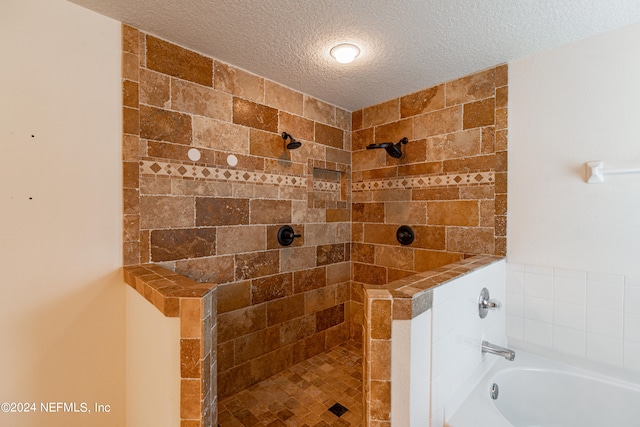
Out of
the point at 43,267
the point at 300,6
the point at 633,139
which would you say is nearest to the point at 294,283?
the point at 43,267

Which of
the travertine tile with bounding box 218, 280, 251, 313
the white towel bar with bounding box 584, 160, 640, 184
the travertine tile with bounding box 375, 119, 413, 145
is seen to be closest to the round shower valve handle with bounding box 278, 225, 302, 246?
the travertine tile with bounding box 218, 280, 251, 313

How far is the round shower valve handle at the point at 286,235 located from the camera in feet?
6.72

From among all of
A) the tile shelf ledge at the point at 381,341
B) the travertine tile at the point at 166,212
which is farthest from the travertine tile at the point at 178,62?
the tile shelf ledge at the point at 381,341

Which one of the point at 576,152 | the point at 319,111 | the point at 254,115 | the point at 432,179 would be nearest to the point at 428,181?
the point at 432,179

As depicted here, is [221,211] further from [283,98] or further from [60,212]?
[283,98]

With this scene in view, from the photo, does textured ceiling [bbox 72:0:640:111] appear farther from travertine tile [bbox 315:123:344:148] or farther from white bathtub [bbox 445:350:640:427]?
white bathtub [bbox 445:350:640:427]

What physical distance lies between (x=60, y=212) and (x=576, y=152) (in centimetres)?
278

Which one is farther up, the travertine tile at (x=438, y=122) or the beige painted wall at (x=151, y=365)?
the travertine tile at (x=438, y=122)

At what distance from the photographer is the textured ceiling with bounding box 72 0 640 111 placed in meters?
1.28

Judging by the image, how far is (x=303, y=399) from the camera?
176 cm

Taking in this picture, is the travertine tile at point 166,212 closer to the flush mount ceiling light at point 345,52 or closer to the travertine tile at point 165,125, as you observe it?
the travertine tile at point 165,125

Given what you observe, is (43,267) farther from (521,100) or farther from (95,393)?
(521,100)

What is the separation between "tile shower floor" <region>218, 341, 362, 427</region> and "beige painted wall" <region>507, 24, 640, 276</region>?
144 cm

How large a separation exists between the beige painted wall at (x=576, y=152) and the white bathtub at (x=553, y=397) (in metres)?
0.60
